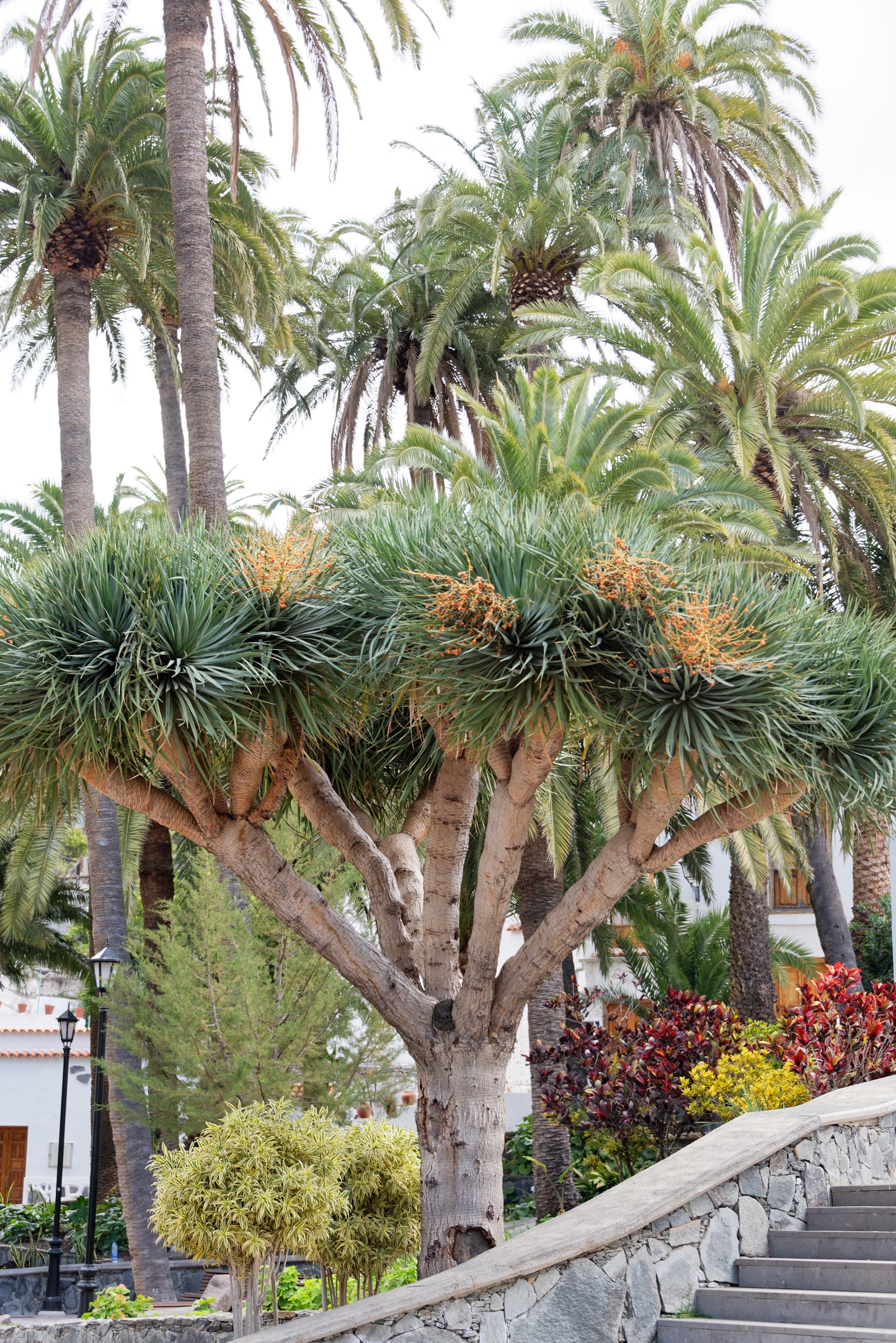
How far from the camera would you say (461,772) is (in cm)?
927

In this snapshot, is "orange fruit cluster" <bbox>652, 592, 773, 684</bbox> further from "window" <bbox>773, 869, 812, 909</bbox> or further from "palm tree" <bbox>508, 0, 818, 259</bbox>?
"window" <bbox>773, 869, 812, 909</bbox>

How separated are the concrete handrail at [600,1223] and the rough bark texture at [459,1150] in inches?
39.4

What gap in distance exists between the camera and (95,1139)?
1698 cm

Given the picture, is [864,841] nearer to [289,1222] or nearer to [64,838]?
[64,838]

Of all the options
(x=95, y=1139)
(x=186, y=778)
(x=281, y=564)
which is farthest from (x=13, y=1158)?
(x=281, y=564)

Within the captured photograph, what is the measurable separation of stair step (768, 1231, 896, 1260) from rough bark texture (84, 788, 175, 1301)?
26.2 feet

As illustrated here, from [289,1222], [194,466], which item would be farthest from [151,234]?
[289,1222]

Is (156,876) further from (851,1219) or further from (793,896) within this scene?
(793,896)

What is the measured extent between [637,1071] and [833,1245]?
3229 millimetres

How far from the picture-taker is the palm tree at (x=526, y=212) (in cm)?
1841

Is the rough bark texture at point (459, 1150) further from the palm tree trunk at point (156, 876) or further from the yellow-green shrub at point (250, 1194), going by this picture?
the palm tree trunk at point (156, 876)

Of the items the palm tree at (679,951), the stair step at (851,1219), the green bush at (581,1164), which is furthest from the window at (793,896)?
the stair step at (851,1219)

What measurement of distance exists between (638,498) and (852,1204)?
24.5 ft

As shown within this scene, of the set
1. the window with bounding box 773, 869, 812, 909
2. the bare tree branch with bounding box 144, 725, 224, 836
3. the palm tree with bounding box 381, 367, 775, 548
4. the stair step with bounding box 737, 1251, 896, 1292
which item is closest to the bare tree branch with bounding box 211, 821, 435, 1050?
the bare tree branch with bounding box 144, 725, 224, 836
